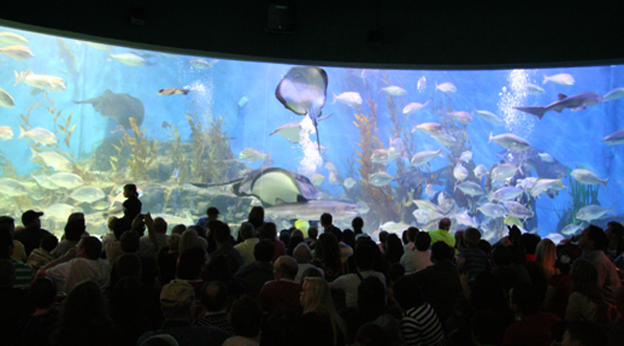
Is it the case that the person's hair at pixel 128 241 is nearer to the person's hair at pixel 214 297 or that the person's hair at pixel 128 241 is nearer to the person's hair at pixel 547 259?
the person's hair at pixel 214 297

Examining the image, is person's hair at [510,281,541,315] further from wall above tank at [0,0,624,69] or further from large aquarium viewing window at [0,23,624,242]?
large aquarium viewing window at [0,23,624,242]

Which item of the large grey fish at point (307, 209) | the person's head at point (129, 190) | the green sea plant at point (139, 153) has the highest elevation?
the green sea plant at point (139, 153)

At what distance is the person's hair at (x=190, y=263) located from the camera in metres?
2.33

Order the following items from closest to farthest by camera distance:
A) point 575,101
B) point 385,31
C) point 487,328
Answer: point 487,328 < point 385,31 < point 575,101

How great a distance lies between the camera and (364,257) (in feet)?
7.95

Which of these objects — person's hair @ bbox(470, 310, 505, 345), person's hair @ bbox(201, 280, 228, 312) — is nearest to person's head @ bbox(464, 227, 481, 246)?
person's hair @ bbox(470, 310, 505, 345)

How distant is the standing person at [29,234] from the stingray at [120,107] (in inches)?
380

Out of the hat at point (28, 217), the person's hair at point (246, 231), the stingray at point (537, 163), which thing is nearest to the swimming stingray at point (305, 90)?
the person's hair at point (246, 231)

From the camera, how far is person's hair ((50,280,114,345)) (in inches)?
55.9

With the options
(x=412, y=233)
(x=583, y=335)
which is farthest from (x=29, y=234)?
(x=583, y=335)

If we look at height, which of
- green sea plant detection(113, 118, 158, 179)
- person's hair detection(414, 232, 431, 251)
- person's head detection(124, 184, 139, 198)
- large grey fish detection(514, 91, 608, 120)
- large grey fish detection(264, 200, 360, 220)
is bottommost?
large grey fish detection(264, 200, 360, 220)

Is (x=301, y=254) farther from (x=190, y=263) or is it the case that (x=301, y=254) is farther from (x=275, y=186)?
(x=275, y=186)

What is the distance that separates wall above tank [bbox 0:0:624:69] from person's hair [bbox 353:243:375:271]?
4151 millimetres

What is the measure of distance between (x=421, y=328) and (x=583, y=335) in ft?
2.29
